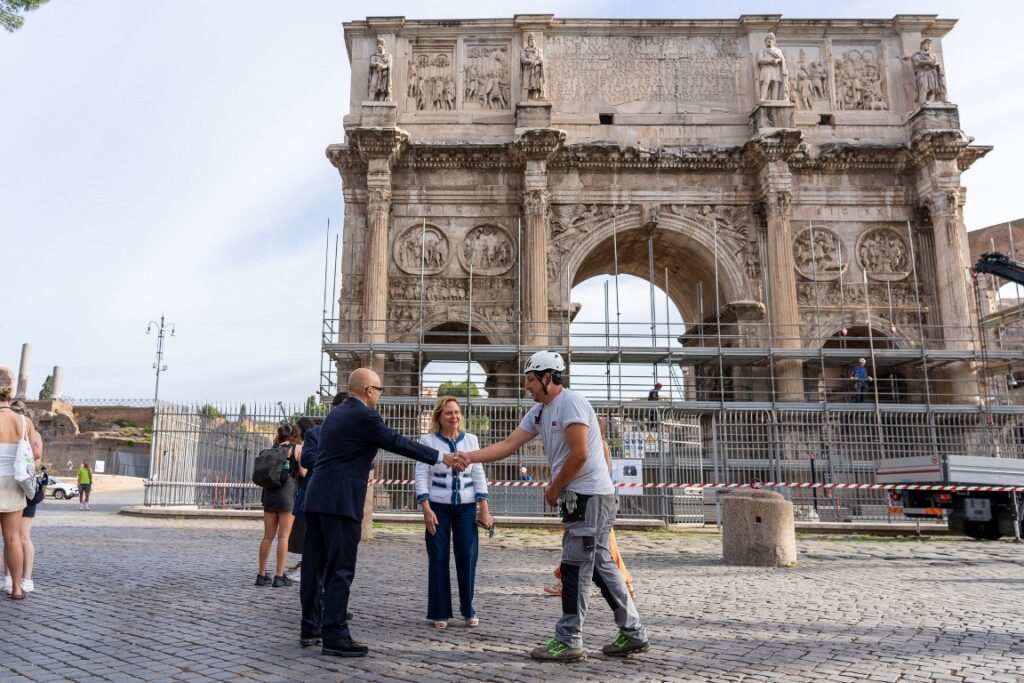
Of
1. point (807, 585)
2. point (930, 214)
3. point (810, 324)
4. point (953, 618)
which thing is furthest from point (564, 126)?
point (953, 618)

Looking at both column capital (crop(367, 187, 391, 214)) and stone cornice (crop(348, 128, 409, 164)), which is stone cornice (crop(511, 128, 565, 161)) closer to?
stone cornice (crop(348, 128, 409, 164))

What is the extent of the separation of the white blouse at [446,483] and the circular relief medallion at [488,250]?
51.3 ft

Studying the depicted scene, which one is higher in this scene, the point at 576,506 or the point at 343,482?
the point at 343,482

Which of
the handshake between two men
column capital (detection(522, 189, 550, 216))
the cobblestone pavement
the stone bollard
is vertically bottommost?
the cobblestone pavement

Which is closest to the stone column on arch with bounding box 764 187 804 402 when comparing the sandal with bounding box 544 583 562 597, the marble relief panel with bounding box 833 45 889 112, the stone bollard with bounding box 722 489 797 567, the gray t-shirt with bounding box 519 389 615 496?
the marble relief panel with bounding box 833 45 889 112

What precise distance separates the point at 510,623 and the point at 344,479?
67.3 inches

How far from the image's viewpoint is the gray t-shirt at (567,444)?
4.41 m

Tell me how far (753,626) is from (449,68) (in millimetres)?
19800

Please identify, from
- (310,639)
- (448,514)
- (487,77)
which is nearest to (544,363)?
(448,514)

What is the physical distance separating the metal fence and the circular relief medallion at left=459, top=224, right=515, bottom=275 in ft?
13.9

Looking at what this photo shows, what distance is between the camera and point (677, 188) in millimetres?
21297

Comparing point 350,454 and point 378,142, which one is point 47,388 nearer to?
point 378,142

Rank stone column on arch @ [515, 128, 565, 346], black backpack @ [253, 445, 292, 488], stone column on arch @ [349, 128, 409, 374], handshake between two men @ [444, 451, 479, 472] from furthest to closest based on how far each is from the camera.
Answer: stone column on arch @ [349, 128, 409, 374] < stone column on arch @ [515, 128, 565, 346] < black backpack @ [253, 445, 292, 488] < handshake between two men @ [444, 451, 479, 472]

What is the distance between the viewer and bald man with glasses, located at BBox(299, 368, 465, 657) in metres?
4.48
